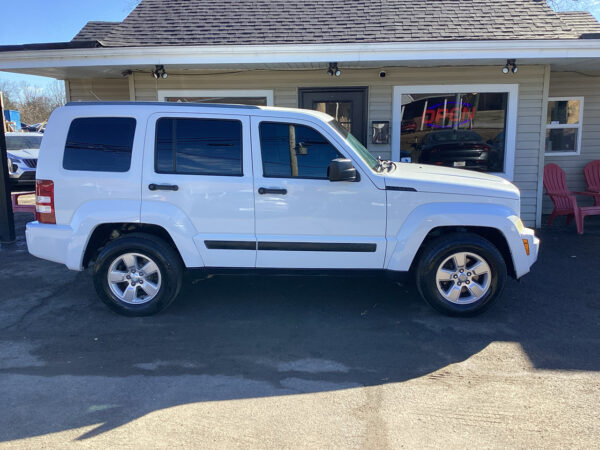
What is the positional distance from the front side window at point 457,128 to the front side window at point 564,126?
1989 millimetres

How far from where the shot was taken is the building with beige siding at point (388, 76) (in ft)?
27.8

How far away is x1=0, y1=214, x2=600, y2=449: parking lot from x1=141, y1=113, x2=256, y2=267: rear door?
805 mm

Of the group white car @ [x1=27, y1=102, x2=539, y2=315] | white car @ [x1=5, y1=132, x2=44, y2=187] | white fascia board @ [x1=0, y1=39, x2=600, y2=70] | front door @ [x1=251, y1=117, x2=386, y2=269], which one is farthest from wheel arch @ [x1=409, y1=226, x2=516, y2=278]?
white car @ [x1=5, y1=132, x2=44, y2=187]

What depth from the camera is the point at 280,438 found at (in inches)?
116

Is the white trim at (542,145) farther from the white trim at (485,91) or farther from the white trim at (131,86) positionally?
the white trim at (131,86)

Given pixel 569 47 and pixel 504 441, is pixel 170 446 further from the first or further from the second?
pixel 569 47

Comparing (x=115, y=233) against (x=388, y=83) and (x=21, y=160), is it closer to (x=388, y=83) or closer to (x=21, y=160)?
(x=388, y=83)

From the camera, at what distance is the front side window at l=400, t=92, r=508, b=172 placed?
9.02m

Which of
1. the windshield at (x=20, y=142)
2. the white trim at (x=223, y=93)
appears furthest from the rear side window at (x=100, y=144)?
the windshield at (x=20, y=142)

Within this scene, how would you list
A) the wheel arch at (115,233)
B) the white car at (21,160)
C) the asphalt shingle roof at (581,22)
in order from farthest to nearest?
the white car at (21,160), the asphalt shingle roof at (581,22), the wheel arch at (115,233)

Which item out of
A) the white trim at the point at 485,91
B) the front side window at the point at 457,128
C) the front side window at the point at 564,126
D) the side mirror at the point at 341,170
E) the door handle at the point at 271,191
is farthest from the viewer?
the front side window at the point at 564,126

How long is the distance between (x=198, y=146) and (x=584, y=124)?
9058mm

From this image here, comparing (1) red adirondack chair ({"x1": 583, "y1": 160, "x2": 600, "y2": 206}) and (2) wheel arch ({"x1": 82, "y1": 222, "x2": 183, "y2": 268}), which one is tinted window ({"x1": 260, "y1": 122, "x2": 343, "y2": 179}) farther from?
(1) red adirondack chair ({"x1": 583, "y1": 160, "x2": 600, "y2": 206})

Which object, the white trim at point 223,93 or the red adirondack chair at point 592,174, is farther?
the red adirondack chair at point 592,174
